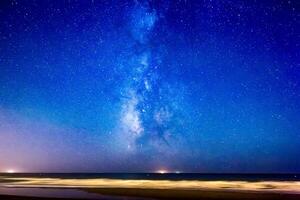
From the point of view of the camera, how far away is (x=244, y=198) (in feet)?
84.9

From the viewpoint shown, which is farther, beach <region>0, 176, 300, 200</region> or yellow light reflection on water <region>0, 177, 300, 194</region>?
yellow light reflection on water <region>0, 177, 300, 194</region>

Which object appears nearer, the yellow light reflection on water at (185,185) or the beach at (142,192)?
the beach at (142,192)

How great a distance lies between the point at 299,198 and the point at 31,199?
18.3m

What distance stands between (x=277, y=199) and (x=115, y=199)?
11375mm

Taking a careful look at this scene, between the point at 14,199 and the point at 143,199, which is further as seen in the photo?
the point at 143,199

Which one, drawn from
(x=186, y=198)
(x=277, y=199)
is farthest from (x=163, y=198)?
(x=277, y=199)

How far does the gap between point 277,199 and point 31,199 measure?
55.3ft

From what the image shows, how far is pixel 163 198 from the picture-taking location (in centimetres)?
2581

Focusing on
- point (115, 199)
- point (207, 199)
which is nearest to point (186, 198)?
point (207, 199)

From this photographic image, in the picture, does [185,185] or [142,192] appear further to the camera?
[185,185]

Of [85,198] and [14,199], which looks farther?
[85,198]

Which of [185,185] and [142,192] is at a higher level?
[185,185]

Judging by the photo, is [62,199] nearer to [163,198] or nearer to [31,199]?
[31,199]

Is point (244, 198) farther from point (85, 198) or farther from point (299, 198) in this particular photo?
point (85, 198)
